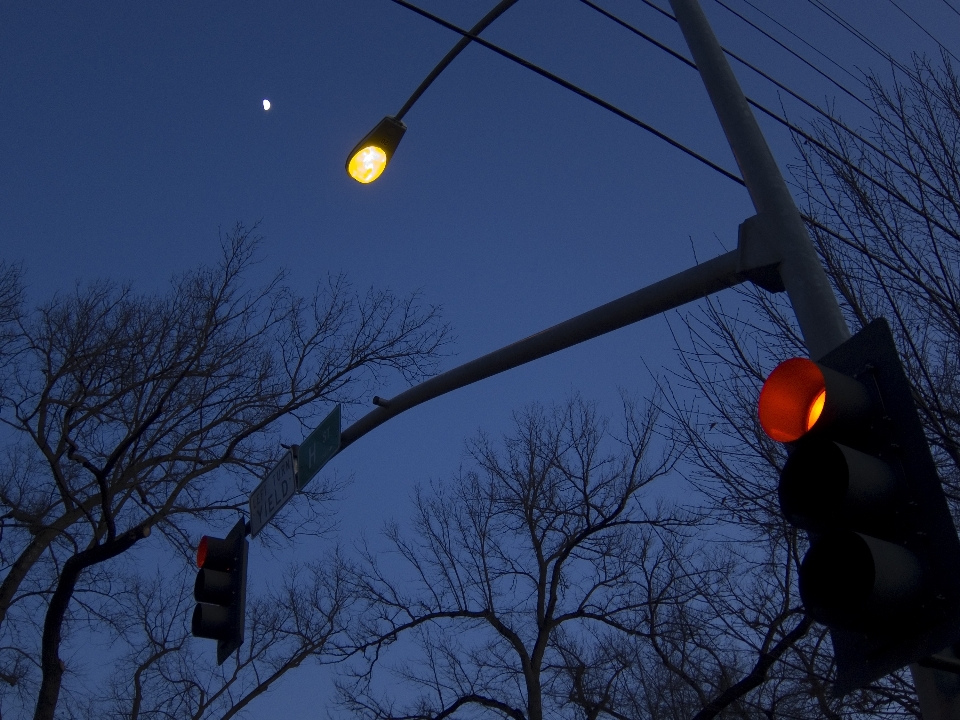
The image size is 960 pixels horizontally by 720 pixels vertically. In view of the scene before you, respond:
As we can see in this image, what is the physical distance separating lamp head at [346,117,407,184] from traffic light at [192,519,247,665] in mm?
2946

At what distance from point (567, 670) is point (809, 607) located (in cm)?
1594

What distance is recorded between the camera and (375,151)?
239 inches

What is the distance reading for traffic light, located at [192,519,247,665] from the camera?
262 inches

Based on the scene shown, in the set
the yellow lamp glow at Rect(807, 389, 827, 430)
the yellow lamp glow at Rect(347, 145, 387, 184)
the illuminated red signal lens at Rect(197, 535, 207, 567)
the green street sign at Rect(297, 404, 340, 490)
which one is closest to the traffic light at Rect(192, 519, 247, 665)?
the illuminated red signal lens at Rect(197, 535, 207, 567)

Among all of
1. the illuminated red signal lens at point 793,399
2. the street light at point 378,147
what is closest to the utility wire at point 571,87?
the street light at point 378,147

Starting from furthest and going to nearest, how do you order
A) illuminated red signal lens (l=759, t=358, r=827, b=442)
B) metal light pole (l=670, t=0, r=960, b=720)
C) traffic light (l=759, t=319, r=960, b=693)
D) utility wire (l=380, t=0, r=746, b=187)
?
utility wire (l=380, t=0, r=746, b=187)
illuminated red signal lens (l=759, t=358, r=827, b=442)
metal light pole (l=670, t=0, r=960, b=720)
traffic light (l=759, t=319, r=960, b=693)

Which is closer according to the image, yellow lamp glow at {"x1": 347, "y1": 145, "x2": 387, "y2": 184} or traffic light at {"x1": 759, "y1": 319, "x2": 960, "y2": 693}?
traffic light at {"x1": 759, "y1": 319, "x2": 960, "y2": 693}

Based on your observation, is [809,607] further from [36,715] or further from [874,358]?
[36,715]

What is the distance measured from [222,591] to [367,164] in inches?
136

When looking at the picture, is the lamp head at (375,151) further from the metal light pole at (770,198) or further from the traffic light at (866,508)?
the traffic light at (866,508)

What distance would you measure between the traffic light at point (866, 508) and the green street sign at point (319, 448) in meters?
4.17

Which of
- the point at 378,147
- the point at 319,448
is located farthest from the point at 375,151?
the point at 319,448

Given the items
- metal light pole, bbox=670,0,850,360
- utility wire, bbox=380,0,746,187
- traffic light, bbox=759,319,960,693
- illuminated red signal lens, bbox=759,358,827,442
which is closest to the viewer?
traffic light, bbox=759,319,960,693

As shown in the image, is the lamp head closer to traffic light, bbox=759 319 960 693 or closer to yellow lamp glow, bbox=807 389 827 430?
traffic light, bbox=759 319 960 693
